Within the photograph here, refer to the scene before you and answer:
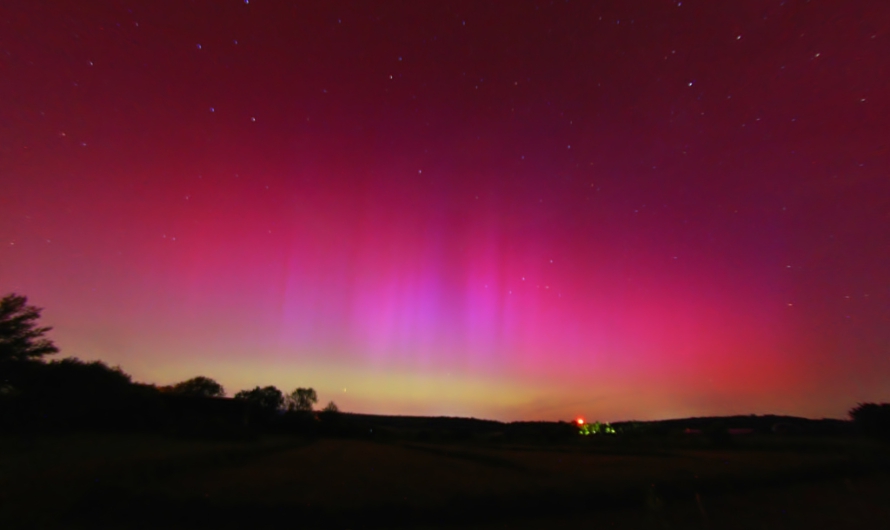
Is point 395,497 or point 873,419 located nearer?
point 395,497

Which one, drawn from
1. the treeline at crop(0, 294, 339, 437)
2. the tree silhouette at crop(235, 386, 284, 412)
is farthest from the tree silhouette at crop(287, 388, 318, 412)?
the treeline at crop(0, 294, 339, 437)

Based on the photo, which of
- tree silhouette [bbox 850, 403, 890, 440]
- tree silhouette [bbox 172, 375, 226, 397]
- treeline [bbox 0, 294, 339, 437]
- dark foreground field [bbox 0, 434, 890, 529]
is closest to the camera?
dark foreground field [bbox 0, 434, 890, 529]

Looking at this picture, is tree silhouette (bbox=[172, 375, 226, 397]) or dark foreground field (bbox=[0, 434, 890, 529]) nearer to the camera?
dark foreground field (bbox=[0, 434, 890, 529])

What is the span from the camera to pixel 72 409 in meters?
22.5

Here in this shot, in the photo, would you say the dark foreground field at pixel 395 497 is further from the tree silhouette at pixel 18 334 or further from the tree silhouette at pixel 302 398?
the tree silhouette at pixel 302 398

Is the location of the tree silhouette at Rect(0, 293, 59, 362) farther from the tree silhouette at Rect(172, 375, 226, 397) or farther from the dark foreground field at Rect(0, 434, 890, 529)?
the tree silhouette at Rect(172, 375, 226, 397)

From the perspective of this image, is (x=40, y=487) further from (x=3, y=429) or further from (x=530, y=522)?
(x=3, y=429)

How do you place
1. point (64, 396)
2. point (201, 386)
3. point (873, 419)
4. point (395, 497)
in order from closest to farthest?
point (395, 497) → point (64, 396) → point (873, 419) → point (201, 386)

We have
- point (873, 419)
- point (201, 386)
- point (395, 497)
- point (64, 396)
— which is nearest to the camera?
point (395, 497)

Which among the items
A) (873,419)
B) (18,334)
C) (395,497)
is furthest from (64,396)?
(873,419)

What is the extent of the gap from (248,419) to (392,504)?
3243 cm

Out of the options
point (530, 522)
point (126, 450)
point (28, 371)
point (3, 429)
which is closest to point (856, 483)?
point (530, 522)

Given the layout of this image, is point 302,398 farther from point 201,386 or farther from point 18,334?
point 18,334

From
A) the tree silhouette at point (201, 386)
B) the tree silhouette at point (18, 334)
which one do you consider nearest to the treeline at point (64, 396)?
the tree silhouette at point (18, 334)
